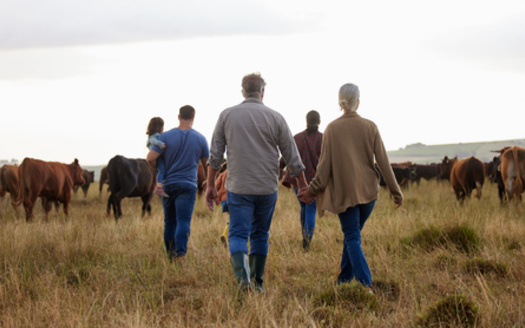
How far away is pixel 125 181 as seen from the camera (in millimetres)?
13375

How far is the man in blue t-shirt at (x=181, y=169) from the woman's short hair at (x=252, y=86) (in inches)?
68.4

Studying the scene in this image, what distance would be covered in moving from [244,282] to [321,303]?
2.42ft

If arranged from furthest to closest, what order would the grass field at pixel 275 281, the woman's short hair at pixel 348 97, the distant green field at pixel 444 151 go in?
the distant green field at pixel 444 151 < the woman's short hair at pixel 348 97 < the grass field at pixel 275 281

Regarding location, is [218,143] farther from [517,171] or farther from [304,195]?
[517,171]

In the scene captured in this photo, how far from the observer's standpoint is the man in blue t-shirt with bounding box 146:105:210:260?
21.7 ft

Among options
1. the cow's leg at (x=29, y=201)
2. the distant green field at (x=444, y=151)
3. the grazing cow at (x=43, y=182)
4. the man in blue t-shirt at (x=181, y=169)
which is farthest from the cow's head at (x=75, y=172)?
the distant green field at (x=444, y=151)

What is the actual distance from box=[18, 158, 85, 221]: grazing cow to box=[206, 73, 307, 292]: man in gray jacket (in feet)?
29.8

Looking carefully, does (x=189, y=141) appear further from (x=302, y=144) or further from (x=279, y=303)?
(x=279, y=303)

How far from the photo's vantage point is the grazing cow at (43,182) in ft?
41.7

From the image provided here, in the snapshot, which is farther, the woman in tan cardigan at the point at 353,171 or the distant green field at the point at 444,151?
the distant green field at the point at 444,151

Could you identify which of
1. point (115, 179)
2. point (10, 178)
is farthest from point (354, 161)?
point (10, 178)

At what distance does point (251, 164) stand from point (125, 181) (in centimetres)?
909

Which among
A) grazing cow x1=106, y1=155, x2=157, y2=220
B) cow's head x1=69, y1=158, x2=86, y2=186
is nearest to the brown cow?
grazing cow x1=106, y1=155, x2=157, y2=220

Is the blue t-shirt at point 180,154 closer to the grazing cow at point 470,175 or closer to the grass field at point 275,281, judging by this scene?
the grass field at point 275,281
